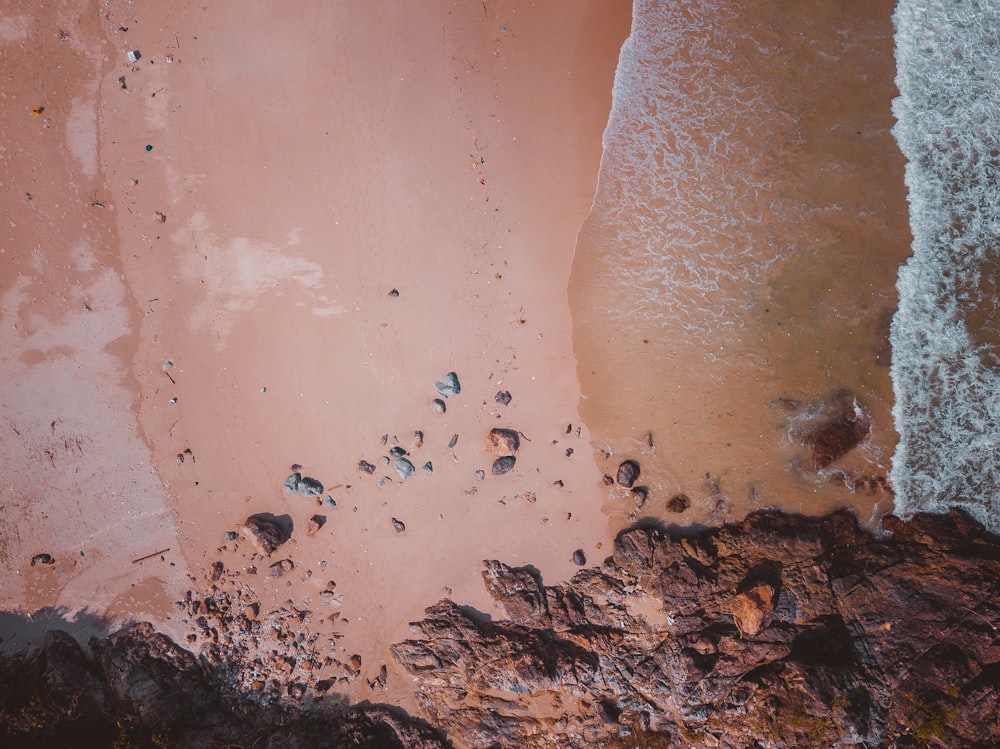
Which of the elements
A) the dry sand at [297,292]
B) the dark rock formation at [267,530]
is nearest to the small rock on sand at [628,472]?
the dry sand at [297,292]

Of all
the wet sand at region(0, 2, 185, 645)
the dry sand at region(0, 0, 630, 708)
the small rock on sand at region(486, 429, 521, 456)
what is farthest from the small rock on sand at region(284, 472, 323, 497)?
the small rock on sand at region(486, 429, 521, 456)

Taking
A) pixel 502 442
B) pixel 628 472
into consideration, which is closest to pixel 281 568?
pixel 502 442

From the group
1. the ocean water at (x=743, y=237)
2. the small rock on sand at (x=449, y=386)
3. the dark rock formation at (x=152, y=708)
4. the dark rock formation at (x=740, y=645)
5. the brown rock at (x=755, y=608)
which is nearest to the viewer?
the dark rock formation at (x=740, y=645)

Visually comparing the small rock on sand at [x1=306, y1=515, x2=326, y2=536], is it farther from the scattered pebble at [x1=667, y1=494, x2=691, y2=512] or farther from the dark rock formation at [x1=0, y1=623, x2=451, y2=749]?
the scattered pebble at [x1=667, y1=494, x2=691, y2=512]

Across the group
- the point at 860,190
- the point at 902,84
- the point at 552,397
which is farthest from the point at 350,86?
the point at 902,84

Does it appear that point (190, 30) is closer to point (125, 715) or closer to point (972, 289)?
point (125, 715)

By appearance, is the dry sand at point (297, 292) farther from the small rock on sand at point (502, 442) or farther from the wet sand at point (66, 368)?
the small rock on sand at point (502, 442)
